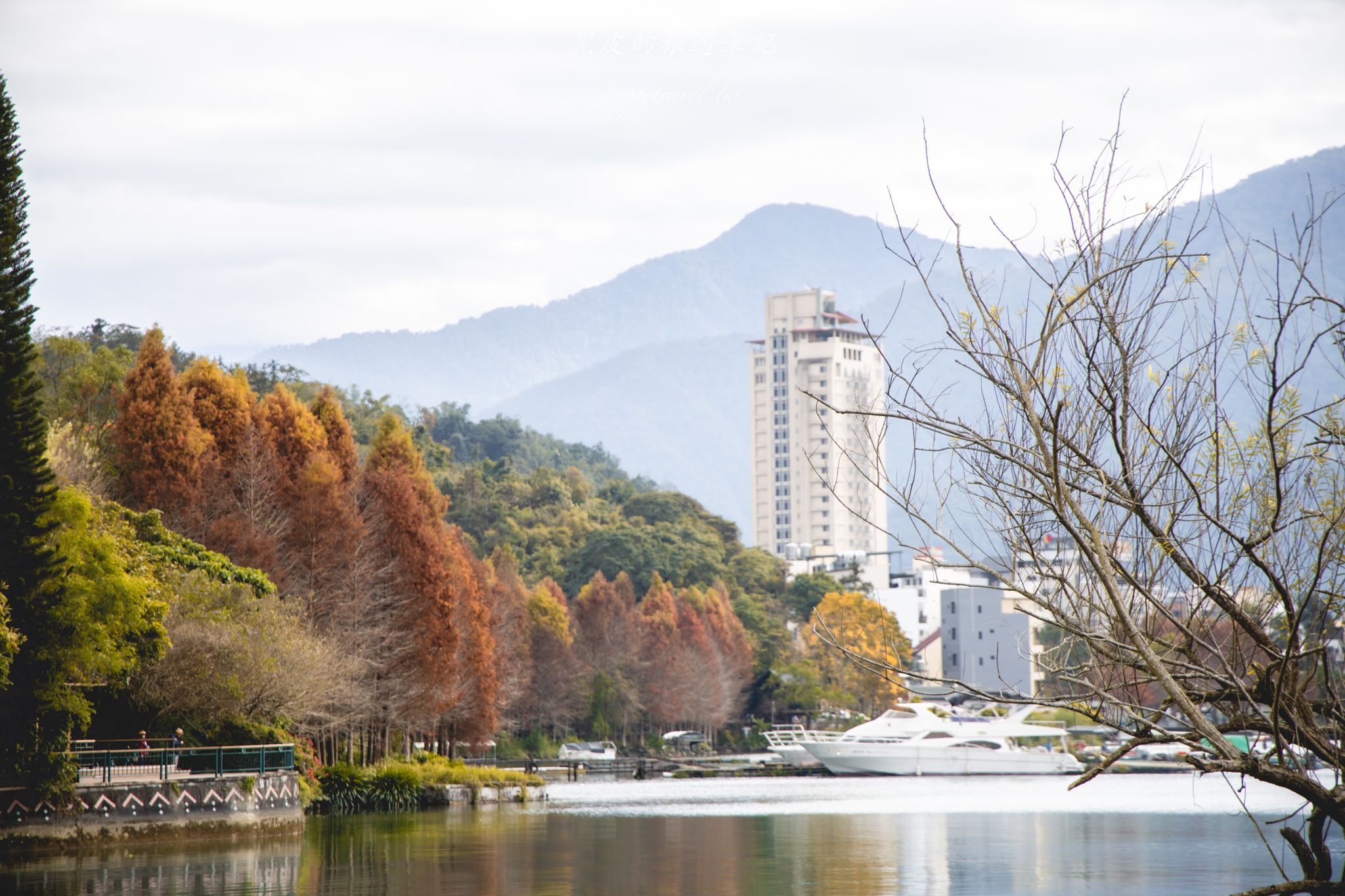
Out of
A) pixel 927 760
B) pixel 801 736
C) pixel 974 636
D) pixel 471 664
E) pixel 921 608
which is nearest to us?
pixel 471 664

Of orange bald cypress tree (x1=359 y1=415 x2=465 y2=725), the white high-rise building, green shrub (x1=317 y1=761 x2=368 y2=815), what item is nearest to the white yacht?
orange bald cypress tree (x1=359 y1=415 x2=465 y2=725)

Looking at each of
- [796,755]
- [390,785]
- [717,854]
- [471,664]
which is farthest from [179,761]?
[796,755]

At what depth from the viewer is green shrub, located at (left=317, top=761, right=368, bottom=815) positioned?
35531 millimetres

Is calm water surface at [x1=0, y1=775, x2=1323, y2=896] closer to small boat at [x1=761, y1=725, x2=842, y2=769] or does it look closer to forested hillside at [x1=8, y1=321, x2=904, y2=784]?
forested hillside at [x1=8, y1=321, x2=904, y2=784]

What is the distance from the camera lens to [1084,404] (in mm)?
8336

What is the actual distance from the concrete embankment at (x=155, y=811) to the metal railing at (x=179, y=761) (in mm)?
287

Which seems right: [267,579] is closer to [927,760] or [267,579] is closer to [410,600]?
[410,600]

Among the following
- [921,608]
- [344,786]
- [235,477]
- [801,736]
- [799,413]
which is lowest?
[801,736]

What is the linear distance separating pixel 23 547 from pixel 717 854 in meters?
13.0

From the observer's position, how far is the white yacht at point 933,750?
6969 centimetres

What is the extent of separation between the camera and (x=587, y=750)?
74250mm

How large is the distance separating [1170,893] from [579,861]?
895 centimetres

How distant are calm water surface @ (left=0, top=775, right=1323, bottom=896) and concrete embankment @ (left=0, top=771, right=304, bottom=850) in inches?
31.1

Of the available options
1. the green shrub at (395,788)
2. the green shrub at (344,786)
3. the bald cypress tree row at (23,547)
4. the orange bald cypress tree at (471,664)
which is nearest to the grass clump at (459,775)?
the green shrub at (395,788)
